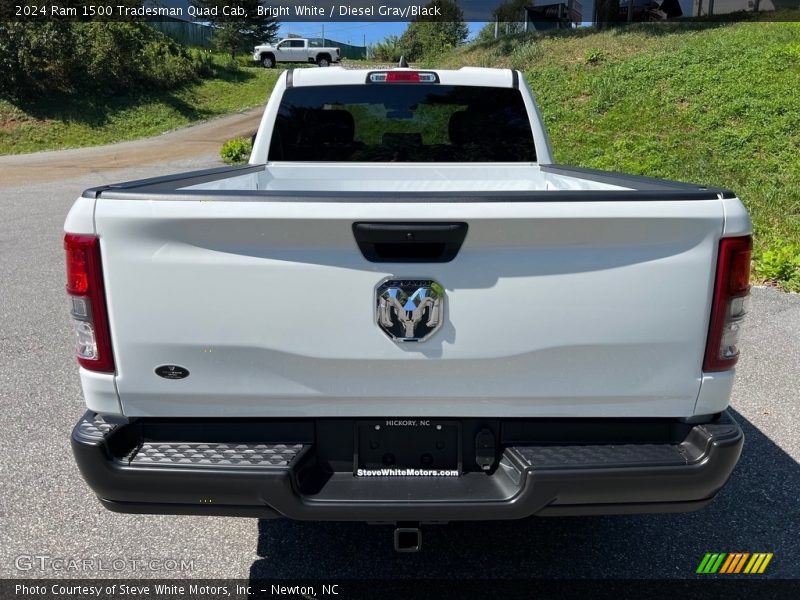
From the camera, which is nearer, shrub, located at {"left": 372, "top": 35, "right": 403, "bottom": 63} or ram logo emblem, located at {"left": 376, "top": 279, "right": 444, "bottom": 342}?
ram logo emblem, located at {"left": 376, "top": 279, "right": 444, "bottom": 342}

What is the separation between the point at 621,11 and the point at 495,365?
24.6m

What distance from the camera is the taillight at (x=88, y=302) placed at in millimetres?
2209

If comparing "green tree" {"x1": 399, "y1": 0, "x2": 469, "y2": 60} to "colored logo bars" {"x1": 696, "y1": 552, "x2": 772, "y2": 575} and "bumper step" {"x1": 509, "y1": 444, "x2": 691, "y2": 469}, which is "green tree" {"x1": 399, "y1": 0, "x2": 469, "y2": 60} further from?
"bumper step" {"x1": 509, "y1": 444, "x2": 691, "y2": 469}

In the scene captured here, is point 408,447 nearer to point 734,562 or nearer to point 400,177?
point 734,562

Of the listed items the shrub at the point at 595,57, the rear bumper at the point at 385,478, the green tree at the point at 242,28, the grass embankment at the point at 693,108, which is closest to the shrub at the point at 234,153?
the grass embankment at the point at 693,108

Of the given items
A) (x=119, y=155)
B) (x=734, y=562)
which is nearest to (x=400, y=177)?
(x=734, y=562)

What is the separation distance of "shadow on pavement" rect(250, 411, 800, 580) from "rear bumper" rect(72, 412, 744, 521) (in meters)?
0.84

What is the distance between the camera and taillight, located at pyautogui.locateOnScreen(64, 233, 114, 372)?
2.21 metres

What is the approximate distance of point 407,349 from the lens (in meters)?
2.25

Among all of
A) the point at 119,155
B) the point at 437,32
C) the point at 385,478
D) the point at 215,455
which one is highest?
the point at 437,32

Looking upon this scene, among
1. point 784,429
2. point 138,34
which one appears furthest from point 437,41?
point 784,429

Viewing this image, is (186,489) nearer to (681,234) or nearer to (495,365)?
(495,365)

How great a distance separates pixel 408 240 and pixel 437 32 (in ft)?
135

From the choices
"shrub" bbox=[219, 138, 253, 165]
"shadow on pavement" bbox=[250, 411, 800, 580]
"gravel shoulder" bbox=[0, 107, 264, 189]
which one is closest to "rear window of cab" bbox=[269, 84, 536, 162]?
"shadow on pavement" bbox=[250, 411, 800, 580]
